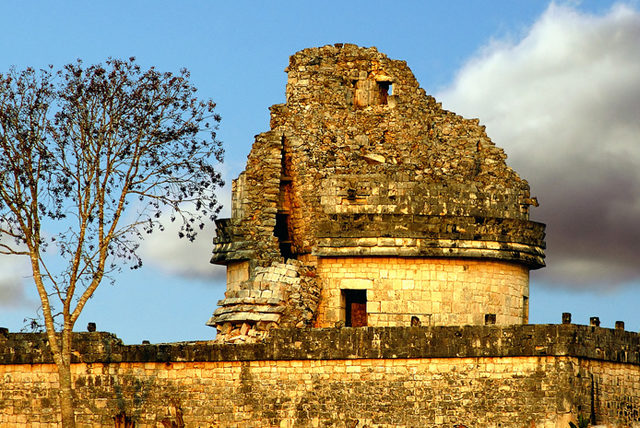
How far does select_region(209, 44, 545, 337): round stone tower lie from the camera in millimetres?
31734

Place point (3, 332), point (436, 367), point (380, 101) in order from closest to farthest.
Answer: point (436, 367)
point (3, 332)
point (380, 101)

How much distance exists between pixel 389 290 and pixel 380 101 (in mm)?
4832

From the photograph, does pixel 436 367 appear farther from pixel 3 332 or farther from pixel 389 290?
pixel 3 332

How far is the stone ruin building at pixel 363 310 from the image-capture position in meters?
28.5

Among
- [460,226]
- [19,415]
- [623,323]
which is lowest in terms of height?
[19,415]

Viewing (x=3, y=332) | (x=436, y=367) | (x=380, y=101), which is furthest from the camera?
(x=380, y=101)

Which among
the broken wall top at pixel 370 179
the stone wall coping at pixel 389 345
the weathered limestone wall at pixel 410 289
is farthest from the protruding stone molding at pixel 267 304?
the stone wall coping at pixel 389 345

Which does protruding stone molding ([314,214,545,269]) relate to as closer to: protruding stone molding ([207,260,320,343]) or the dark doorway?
protruding stone molding ([207,260,320,343])

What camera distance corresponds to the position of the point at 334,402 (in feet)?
94.3

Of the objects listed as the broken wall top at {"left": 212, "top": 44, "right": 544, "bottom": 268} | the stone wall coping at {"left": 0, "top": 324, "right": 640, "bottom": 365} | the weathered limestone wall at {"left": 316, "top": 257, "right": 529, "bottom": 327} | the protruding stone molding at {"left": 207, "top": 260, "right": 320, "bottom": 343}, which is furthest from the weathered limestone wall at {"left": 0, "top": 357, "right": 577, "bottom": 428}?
the broken wall top at {"left": 212, "top": 44, "right": 544, "bottom": 268}

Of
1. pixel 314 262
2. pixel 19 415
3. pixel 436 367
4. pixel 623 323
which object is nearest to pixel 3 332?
pixel 19 415

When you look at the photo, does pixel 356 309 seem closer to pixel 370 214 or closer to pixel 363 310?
pixel 363 310

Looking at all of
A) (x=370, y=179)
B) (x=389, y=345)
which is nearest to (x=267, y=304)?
(x=389, y=345)

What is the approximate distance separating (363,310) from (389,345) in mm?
Answer: 3798
